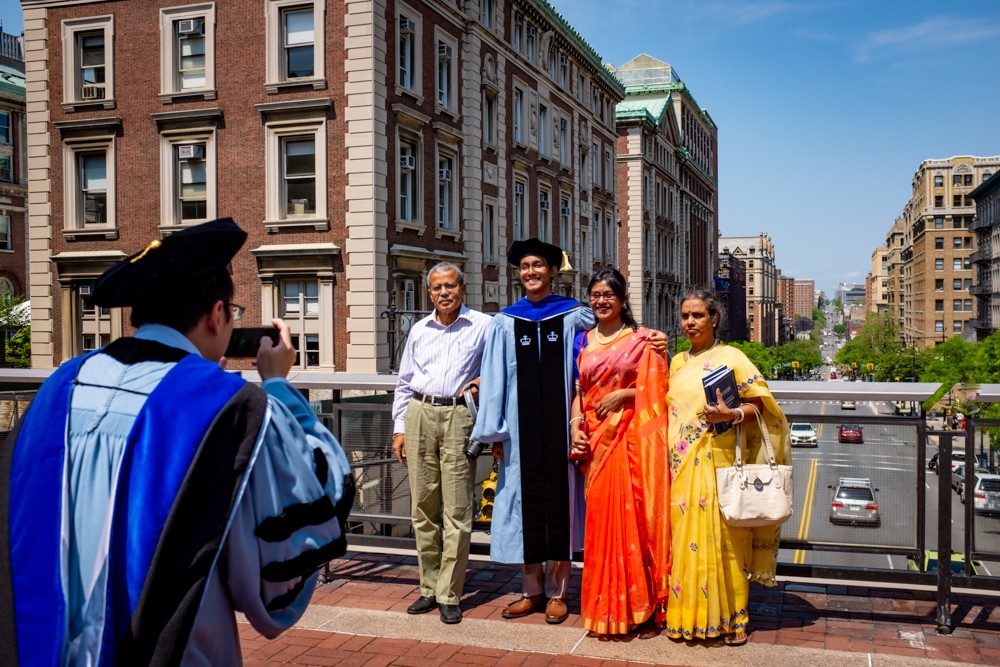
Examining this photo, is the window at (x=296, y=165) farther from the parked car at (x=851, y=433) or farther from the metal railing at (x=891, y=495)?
the parked car at (x=851, y=433)

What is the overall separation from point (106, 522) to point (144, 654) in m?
0.35

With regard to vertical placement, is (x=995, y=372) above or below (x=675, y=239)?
below

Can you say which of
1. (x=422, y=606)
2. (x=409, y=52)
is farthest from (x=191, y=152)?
(x=422, y=606)

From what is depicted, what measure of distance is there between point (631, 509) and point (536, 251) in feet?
5.95

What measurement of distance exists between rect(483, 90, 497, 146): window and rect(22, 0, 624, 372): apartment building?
2.97 metres

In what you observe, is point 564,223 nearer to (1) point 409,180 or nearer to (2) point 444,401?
(1) point 409,180

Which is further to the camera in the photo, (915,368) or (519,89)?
(915,368)

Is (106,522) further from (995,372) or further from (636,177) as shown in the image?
(636,177)

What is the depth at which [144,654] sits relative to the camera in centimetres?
226

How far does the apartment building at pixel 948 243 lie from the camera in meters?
115

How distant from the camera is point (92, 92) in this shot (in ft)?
84.4

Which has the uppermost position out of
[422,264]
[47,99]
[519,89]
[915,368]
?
[519,89]

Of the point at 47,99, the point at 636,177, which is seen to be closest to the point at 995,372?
the point at 636,177

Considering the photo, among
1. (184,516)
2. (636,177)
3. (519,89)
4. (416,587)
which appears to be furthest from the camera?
(636,177)
